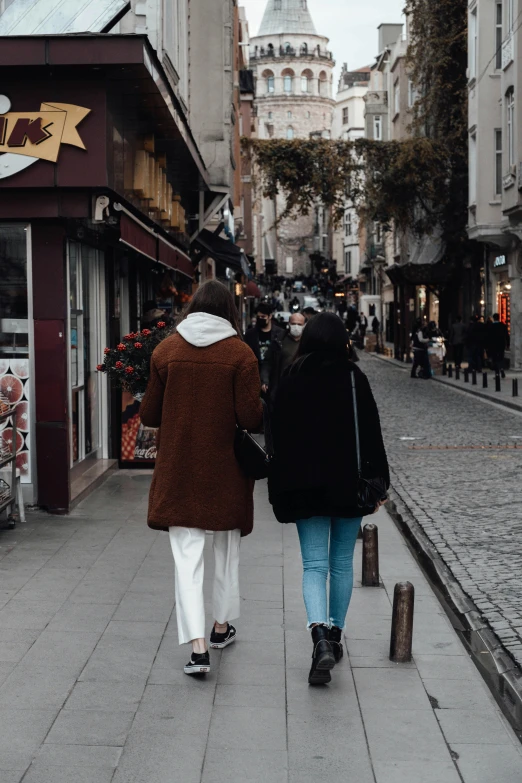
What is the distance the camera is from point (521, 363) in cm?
3216

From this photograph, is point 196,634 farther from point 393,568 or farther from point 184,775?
point 393,568

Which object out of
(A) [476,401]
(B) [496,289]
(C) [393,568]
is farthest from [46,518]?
(B) [496,289]

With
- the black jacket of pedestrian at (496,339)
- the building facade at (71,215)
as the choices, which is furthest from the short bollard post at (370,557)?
the black jacket of pedestrian at (496,339)

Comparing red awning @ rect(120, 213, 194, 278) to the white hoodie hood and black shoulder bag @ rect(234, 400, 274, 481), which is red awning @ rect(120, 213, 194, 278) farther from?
black shoulder bag @ rect(234, 400, 274, 481)

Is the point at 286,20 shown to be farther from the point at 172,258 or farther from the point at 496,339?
the point at 172,258

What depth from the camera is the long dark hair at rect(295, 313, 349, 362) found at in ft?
17.9

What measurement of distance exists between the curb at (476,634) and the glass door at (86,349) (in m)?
3.91

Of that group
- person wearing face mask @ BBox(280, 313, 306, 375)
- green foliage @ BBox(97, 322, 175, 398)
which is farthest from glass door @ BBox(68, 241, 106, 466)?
person wearing face mask @ BBox(280, 313, 306, 375)

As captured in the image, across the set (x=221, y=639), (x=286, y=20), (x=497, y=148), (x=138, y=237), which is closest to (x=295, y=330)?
(x=138, y=237)

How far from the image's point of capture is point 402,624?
5.73 metres

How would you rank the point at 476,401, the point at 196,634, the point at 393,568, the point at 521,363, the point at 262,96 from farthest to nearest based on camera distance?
the point at 262,96 < the point at 521,363 < the point at 476,401 < the point at 393,568 < the point at 196,634

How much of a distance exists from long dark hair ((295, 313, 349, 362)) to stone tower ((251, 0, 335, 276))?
142 metres

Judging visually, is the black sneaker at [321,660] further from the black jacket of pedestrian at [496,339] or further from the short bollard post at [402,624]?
the black jacket of pedestrian at [496,339]

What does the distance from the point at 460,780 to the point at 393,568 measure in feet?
13.0
